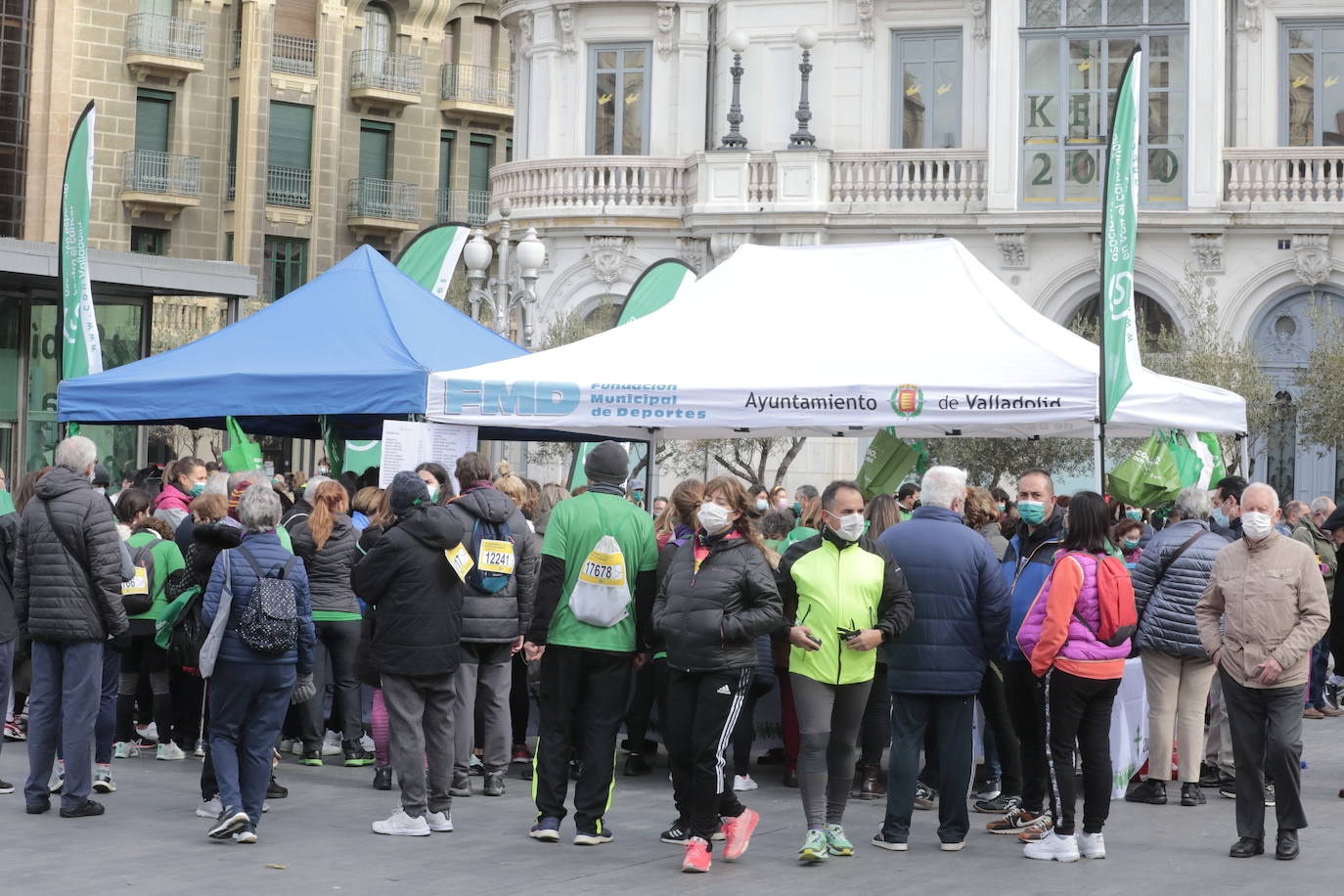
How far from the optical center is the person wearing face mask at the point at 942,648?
9289 mm

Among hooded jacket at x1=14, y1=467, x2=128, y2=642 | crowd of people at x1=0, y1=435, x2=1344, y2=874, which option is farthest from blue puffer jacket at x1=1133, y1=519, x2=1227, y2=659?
hooded jacket at x1=14, y1=467, x2=128, y2=642

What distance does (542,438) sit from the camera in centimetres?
1633

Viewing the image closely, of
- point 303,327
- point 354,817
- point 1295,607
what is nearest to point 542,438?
point 303,327

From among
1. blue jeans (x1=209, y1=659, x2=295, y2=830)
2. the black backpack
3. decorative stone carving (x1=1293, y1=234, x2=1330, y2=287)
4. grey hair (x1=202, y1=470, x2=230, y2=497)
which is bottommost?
blue jeans (x1=209, y1=659, x2=295, y2=830)

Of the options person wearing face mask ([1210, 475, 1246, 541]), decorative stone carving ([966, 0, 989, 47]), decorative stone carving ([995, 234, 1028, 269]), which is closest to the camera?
person wearing face mask ([1210, 475, 1246, 541])

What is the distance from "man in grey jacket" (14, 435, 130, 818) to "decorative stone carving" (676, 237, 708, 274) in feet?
71.4

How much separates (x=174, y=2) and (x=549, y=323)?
18.6 m

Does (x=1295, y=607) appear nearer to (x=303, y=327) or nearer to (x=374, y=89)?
(x=303, y=327)

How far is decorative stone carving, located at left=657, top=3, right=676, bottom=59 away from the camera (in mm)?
32031

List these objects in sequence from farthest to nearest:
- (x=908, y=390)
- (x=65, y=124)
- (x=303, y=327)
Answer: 1. (x=65, y=124)
2. (x=303, y=327)
3. (x=908, y=390)

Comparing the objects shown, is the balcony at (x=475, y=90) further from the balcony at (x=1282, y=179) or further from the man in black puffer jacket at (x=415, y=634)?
the man in black puffer jacket at (x=415, y=634)

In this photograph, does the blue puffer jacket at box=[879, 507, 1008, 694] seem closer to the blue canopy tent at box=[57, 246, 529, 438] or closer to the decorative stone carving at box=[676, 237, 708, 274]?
the blue canopy tent at box=[57, 246, 529, 438]

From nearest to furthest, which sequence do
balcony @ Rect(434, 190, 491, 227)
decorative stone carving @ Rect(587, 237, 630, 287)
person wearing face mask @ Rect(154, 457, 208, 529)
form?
person wearing face mask @ Rect(154, 457, 208, 529) < decorative stone carving @ Rect(587, 237, 630, 287) < balcony @ Rect(434, 190, 491, 227)

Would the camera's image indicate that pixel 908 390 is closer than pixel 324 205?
Yes
